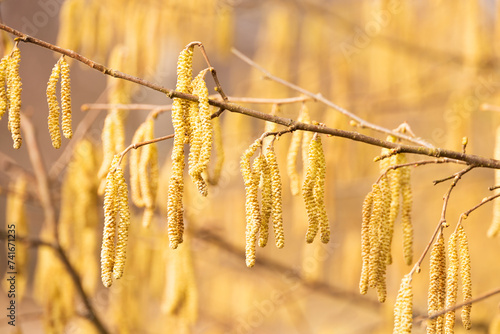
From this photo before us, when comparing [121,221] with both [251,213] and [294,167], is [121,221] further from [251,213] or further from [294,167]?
[294,167]

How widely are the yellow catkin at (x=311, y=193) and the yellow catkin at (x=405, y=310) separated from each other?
14cm

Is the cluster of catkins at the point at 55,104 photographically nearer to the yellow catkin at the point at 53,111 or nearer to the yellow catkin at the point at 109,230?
the yellow catkin at the point at 53,111

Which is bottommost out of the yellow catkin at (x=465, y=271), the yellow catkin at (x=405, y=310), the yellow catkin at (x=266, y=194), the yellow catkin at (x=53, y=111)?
the yellow catkin at (x=405, y=310)

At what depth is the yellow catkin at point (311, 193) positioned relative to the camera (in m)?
0.81

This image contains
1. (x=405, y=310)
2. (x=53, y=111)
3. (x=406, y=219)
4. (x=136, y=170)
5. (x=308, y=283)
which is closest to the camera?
(x=405, y=310)

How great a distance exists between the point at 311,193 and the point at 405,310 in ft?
0.64

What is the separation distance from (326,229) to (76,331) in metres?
1.96

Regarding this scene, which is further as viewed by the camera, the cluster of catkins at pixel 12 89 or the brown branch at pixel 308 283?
the brown branch at pixel 308 283

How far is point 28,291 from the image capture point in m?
5.96

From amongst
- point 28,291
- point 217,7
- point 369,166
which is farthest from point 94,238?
point 28,291

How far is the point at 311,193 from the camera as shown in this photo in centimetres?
80

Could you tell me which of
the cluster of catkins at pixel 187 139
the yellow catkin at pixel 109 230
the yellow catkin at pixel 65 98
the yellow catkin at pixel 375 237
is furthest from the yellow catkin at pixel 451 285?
the yellow catkin at pixel 65 98

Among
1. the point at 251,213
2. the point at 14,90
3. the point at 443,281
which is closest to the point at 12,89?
the point at 14,90

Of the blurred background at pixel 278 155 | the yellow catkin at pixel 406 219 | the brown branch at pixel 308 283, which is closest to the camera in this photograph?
the yellow catkin at pixel 406 219
